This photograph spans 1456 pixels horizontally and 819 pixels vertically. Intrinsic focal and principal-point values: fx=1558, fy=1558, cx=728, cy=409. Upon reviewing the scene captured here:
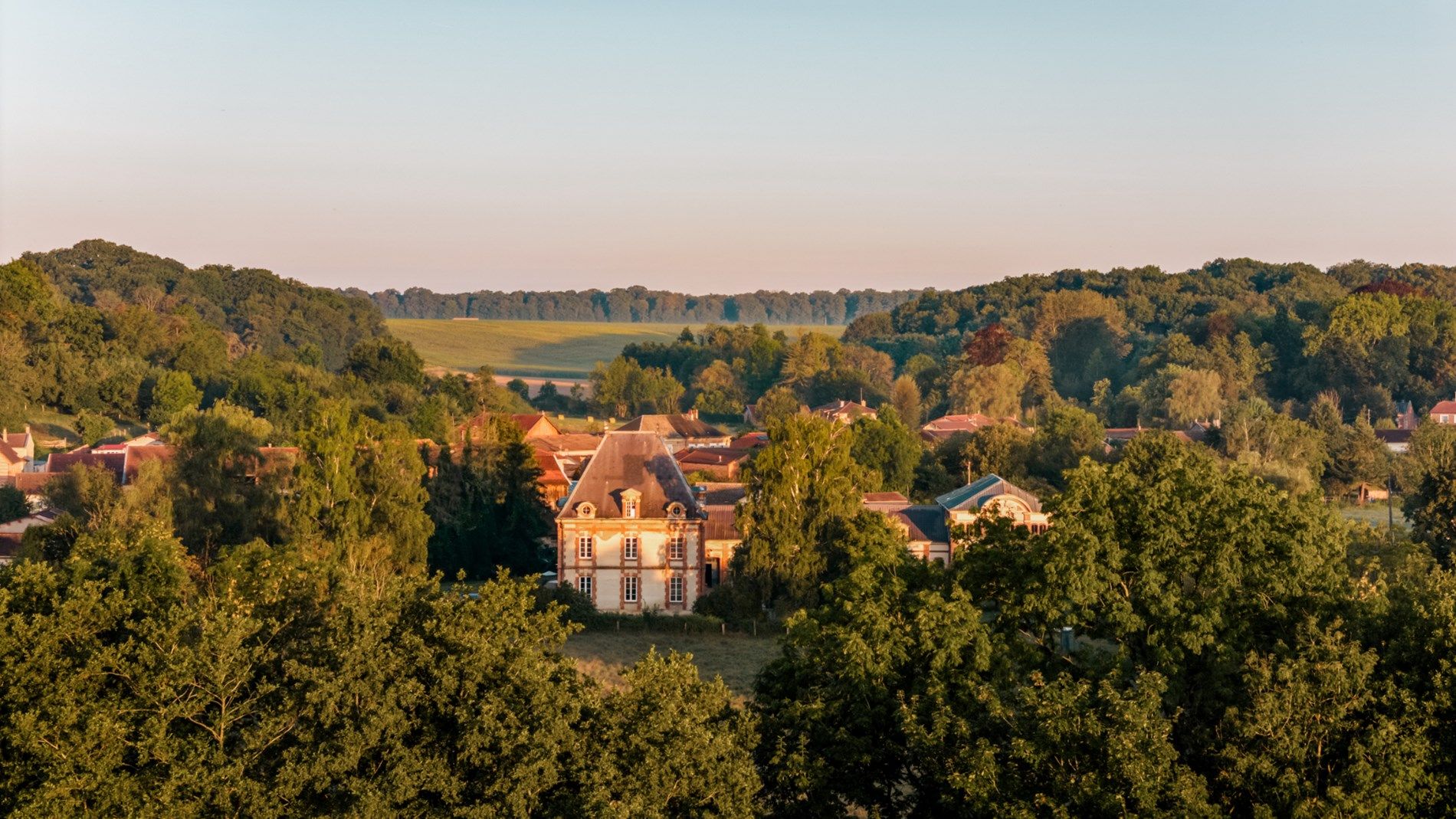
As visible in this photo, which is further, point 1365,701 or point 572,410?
point 572,410

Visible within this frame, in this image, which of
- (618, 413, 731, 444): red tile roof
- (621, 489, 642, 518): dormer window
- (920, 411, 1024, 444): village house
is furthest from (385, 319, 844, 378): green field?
(621, 489, 642, 518): dormer window

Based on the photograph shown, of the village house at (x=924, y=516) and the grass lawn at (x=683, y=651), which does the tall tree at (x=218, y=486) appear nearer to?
the grass lawn at (x=683, y=651)

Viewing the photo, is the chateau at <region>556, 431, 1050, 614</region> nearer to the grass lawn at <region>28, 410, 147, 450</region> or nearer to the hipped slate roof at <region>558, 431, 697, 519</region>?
the hipped slate roof at <region>558, 431, 697, 519</region>

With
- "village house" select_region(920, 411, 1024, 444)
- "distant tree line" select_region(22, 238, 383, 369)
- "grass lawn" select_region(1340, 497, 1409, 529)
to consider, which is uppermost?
"distant tree line" select_region(22, 238, 383, 369)

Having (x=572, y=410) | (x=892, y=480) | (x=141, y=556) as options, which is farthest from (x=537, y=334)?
(x=141, y=556)

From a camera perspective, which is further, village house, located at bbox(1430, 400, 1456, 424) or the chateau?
village house, located at bbox(1430, 400, 1456, 424)

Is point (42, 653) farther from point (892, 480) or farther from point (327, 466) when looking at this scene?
point (892, 480)

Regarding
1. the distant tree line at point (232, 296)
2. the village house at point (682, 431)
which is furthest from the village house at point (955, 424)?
the distant tree line at point (232, 296)
